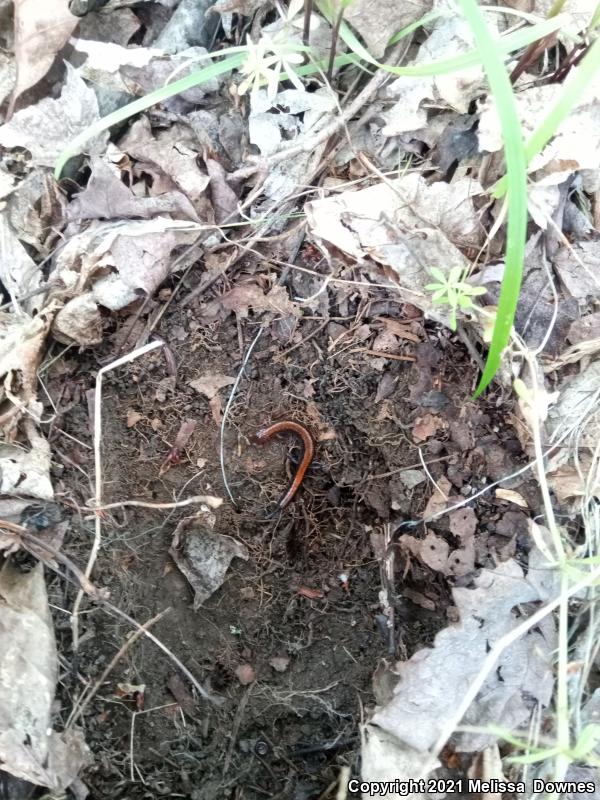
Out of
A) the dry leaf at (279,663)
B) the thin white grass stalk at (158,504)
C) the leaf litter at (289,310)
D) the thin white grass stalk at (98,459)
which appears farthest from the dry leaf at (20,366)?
the dry leaf at (279,663)

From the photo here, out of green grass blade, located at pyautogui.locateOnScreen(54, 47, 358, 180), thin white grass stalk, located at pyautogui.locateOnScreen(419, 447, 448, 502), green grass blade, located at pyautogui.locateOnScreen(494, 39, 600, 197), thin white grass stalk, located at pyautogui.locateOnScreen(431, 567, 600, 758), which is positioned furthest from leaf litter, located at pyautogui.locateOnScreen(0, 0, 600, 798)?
green grass blade, located at pyautogui.locateOnScreen(494, 39, 600, 197)

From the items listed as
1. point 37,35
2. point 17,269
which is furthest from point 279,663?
point 37,35

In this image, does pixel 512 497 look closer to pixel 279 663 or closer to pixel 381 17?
pixel 279 663

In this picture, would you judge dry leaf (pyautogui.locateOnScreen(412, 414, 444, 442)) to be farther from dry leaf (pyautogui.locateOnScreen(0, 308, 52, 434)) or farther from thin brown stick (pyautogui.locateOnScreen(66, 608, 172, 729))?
dry leaf (pyautogui.locateOnScreen(0, 308, 52, 434))

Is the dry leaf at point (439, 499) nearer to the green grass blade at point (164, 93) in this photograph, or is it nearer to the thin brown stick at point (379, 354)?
the thin brown stick at point (379, 354)

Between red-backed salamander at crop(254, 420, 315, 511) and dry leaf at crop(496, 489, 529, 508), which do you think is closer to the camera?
dry leaf at crop(496, 489, 529, 508)

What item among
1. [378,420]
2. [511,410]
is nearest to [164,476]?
[378,420]

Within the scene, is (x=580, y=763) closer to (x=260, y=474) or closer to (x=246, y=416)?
(x=260, y=474)
